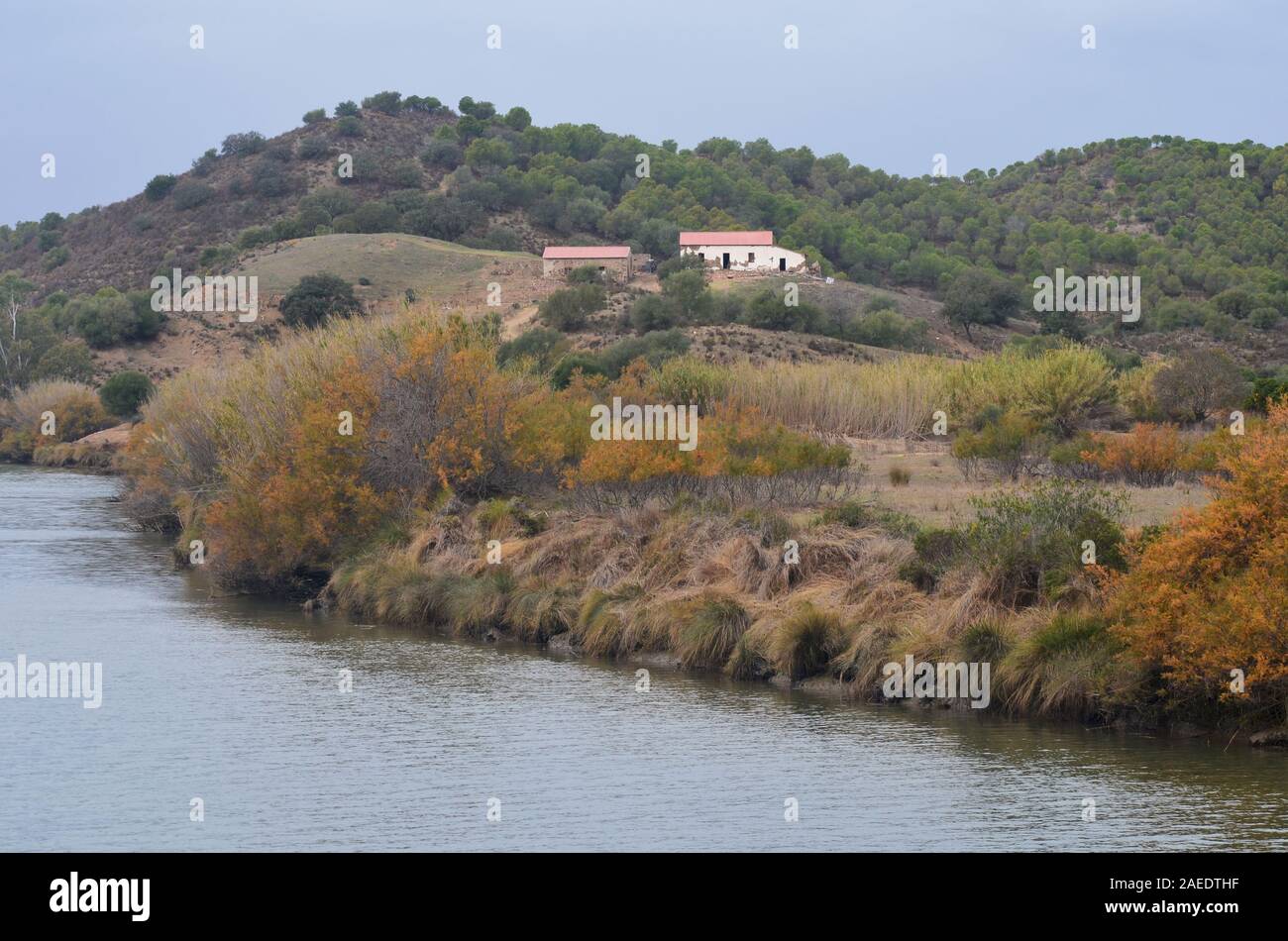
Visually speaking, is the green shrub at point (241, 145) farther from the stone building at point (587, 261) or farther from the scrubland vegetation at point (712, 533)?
the scrubland vegetation at point (712, 533)

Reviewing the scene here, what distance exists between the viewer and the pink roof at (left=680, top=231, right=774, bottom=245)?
4188 inches

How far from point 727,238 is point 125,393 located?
44.0m

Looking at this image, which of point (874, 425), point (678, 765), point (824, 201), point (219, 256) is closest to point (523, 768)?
point (678, 765)

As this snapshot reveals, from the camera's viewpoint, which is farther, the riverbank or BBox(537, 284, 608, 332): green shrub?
BBox(537, 284, 608, 332): green shrub

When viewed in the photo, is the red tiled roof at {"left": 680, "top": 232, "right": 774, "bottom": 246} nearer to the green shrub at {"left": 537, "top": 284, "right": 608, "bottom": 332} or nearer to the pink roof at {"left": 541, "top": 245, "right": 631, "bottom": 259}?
the pink roof at {"left": 541, "top": 245, "right": 631, "bottom": 259}

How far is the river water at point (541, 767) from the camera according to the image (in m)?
15.4

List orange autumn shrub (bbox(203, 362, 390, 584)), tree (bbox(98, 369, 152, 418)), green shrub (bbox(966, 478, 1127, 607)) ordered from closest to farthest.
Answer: green shrub (bbox(966, 478, 1127, 607)) < orange autumn shrub (bbox(203, 362, 390, 584)) < tree (bbox(98, 369, 152, 418))

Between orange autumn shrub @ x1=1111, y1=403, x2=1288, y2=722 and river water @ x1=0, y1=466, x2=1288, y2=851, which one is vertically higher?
orange autumn shrub @ x1=1111, y1=403, x2=1288, y2=722

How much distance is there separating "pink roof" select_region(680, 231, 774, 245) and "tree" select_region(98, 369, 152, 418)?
41.9 meters

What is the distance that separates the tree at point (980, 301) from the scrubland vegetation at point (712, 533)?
44003 mm

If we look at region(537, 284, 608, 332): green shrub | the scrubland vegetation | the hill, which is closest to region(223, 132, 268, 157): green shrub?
the hill

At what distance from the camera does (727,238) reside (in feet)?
353

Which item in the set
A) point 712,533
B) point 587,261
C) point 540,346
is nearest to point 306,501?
point 712,533
